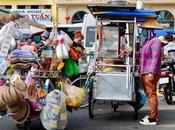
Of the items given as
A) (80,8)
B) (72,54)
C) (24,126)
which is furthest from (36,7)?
(24,126)

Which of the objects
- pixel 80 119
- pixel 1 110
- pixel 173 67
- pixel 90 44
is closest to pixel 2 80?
pixel 1 110

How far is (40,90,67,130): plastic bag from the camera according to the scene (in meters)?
8.81

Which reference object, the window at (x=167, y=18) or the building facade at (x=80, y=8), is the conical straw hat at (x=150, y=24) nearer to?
the window at (x=167, y=18)

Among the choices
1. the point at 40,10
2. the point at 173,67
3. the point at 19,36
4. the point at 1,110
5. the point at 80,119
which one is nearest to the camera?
the point at 1,110

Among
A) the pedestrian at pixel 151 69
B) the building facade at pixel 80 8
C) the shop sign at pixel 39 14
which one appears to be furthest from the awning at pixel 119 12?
the building facade at pixel 80 8

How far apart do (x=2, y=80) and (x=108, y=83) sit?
7.19 feet

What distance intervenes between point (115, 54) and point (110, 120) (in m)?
1.37

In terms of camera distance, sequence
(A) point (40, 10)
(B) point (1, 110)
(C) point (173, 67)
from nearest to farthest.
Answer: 1. (B) point (1, 110)
2. (C) point (173, 67)
3. (A) point (40, 10)

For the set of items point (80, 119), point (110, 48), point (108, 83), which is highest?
point (110, 48)

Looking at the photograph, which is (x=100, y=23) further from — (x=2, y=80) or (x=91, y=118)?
(x=2, y=80)

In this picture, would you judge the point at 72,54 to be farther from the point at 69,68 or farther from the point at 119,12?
the point at 119,12

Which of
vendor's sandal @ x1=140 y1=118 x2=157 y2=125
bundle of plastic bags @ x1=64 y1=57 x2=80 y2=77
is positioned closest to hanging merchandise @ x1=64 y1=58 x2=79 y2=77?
bundle of plastic bags @ x1=64 y1=57 x2=80 y2=77

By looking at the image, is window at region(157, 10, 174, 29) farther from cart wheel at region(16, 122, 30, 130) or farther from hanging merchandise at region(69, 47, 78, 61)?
cart wheel at region(16, 122, 30, 130)

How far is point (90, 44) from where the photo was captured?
1936 cm
